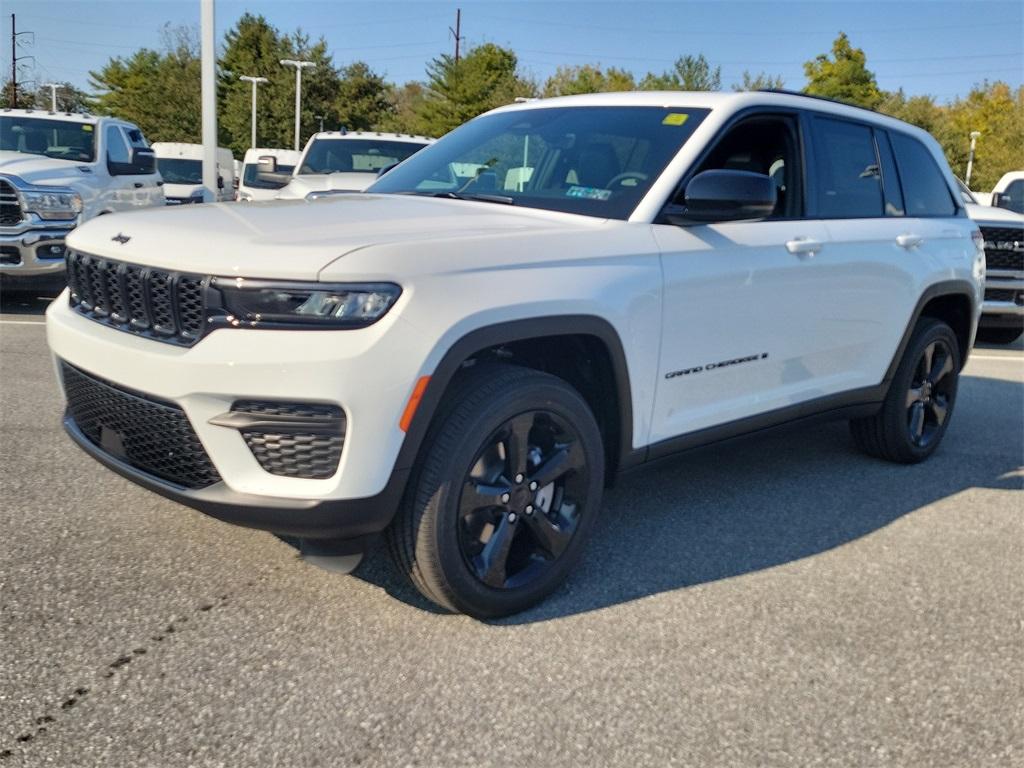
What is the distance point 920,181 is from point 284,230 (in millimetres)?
3689

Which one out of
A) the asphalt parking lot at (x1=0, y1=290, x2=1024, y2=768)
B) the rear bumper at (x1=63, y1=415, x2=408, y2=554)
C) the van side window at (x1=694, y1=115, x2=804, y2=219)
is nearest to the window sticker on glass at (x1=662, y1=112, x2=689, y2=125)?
the van side window at (x1=694, y1=115, x2=804, y2=219)

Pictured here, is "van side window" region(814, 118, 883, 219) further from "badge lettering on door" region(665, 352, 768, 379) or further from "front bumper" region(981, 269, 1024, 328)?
"front bumper" region(981, 269, 1024, 328)

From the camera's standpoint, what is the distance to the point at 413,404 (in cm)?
271

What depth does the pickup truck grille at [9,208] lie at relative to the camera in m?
8.75

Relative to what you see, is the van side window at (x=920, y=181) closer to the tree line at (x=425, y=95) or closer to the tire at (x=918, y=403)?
the tire at (x=918, y=403)

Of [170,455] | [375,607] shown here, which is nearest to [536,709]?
[375,607]

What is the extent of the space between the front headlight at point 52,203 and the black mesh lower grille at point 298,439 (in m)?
7.25

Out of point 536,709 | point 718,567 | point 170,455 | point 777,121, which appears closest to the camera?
point 536,709

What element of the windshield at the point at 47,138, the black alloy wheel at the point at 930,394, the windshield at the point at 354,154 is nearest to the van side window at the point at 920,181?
the black alloy wheel at the point at 930,394

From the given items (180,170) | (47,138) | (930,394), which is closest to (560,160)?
(930,394)

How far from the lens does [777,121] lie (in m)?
4.20

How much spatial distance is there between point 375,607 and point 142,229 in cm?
139

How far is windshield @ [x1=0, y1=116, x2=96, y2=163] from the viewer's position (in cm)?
1027

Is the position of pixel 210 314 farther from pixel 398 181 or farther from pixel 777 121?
pixel 777 121
